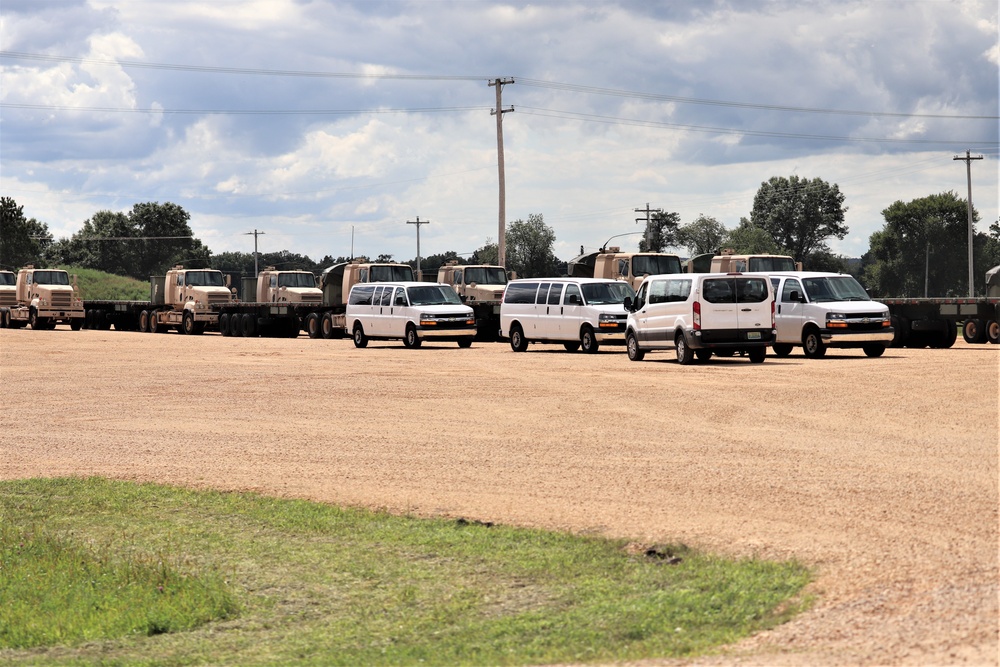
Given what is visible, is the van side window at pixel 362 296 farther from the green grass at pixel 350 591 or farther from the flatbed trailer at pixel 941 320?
the green grass at pixel 350 591

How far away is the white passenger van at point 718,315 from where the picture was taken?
87.7 feet

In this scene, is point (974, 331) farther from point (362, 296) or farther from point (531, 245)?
point (531, 245)

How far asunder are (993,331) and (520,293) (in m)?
12.2

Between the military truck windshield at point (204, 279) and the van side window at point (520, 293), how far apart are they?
71.5 ft

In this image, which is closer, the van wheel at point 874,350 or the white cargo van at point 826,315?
the white cargo van at point 826,315

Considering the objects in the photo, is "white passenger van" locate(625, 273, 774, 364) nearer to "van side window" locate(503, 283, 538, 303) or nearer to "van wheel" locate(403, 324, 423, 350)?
"van side window" locate(503, 283, 538, 303)

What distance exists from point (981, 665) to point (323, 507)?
6.42 metres

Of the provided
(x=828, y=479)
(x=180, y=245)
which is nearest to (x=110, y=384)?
(x=828, y=479)

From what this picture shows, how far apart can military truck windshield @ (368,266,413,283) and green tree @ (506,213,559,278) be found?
88296 mm

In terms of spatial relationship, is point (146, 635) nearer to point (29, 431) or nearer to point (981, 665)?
point (981, 665)

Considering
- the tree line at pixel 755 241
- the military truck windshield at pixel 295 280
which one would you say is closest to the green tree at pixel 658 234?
the tree line at pixel 755 241

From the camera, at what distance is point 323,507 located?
451 inches

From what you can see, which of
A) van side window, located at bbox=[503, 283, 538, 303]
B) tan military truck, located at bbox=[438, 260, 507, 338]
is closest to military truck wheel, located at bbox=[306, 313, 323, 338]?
tan military truck, located at bbox=[438, 260, 507, 338]

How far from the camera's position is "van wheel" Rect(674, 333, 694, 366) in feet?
89.0
